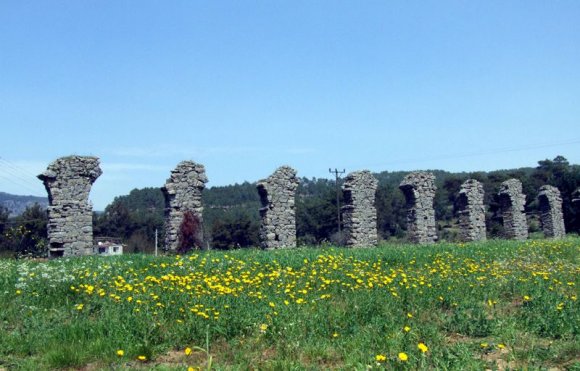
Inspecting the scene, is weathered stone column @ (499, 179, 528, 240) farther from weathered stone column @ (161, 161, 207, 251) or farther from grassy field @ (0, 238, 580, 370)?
grassy field @ (0, 238, 580, 370)

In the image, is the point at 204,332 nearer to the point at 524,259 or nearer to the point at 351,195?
the point at 524,259

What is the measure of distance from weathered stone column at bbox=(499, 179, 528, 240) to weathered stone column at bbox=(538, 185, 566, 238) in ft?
11.9

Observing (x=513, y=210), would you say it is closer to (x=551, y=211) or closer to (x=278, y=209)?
(x=551, y=211)

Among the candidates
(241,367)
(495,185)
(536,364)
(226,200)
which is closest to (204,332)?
(241,367)

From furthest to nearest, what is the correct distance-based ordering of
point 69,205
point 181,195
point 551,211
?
1. point 551,211
2. point 181,195
3. point 69,205

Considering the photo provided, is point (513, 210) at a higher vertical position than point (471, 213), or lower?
higher

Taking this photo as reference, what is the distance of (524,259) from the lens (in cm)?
1459

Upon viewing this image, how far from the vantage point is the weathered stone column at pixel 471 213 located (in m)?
27.2

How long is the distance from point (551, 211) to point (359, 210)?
53.5 ft

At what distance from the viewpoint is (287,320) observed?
7316 mm

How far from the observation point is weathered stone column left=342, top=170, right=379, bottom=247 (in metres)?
23.0

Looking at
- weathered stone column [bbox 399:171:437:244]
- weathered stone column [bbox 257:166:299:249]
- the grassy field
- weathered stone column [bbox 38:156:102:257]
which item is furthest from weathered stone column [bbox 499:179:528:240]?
weathered stone column [bbox 38:156:102:257]

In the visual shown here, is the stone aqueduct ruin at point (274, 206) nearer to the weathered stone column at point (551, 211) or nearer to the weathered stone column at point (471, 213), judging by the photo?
the weathered stone column at point (471, 213)

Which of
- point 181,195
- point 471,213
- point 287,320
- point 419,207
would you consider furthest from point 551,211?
point 287,320
